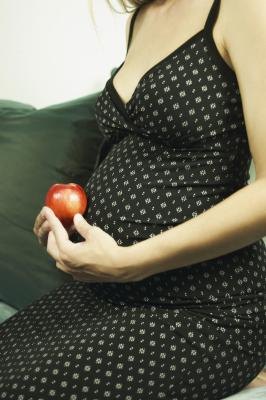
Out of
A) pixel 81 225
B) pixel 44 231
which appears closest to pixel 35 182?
pixel 44 231

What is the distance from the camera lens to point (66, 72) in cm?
169

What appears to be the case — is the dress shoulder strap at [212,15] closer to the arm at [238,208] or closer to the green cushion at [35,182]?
the arm at [238,208]

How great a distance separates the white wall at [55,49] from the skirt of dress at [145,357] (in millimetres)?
936

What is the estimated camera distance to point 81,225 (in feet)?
3.05

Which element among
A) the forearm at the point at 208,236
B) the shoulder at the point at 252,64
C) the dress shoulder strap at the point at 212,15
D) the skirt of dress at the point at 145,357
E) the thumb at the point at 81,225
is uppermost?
the dress shoulder strap at the point at 212,15

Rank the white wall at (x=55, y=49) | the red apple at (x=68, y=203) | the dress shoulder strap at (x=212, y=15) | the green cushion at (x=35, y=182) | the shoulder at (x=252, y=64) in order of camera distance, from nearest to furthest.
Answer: the shoulder at (x=252, y=64) < the dress shoulder strap at (x=212, y=15) < the red apple at (x=68, y=203) < the green cushion at (x=35, y=182) < the white wall at (x=55, y=49)

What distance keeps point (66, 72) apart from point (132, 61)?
2.00 ft

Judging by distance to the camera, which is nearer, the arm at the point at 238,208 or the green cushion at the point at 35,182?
the arm at the point at 238,208

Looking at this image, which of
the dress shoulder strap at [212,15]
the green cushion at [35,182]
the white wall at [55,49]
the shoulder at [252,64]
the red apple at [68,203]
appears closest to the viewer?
the shoulder at [252,64]

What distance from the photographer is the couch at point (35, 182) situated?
1.37 metres

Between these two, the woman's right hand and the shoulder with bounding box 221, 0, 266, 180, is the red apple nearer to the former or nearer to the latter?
the woman's right hand

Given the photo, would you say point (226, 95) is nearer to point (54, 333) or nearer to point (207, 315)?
point (207, 315)

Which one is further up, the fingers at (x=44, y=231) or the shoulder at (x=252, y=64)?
the shoulder at (x=252, y=64)

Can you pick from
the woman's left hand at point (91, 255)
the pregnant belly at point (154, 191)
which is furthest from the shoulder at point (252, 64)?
the woman's left hand at point (91, 255)
